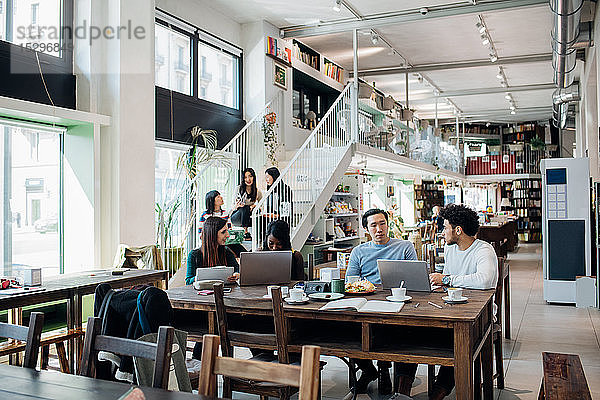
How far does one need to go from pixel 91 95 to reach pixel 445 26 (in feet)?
22.7

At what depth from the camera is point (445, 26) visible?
10914mm

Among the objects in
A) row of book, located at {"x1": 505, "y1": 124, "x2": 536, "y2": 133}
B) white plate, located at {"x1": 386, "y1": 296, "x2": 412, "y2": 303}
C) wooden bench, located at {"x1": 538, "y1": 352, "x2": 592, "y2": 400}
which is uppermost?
row of book, located at {"x1": 505, "y1": 124, "x2": 536, "y2": 133}

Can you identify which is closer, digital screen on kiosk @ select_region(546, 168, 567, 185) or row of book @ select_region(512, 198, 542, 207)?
digital screen on kiosk @ select_region(546, 168, 567, 185)

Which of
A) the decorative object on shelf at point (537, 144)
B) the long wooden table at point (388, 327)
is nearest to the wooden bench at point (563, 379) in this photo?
the long wooden table at point (388, 327)

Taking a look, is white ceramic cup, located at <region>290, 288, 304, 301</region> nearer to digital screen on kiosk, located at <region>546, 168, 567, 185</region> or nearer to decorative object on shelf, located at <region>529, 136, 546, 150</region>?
digital screen on kiosk, located at <region>546, 168, 567, 185</region>

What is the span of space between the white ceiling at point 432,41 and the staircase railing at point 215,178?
1.72m

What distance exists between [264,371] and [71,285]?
320 cm

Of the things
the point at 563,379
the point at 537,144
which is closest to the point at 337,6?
the point at 563,379

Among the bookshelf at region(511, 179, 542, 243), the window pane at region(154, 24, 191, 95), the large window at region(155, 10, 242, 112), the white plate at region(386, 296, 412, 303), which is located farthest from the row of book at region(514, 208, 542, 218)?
the white plate at region(386, 296, 412, 303)

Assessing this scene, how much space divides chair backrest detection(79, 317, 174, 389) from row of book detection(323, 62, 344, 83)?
11.5 meters

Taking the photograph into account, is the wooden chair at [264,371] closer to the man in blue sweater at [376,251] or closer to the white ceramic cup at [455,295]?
the white ceramic cup at [455,295]

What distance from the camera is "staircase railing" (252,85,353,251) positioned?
7867mm

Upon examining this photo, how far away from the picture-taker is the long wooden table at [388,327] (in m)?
3.15

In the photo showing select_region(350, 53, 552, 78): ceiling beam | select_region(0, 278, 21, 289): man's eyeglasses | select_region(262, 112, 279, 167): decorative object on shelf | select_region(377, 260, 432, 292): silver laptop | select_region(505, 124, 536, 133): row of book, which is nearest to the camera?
select_region(377, 260, 432, 292): silver laptop
